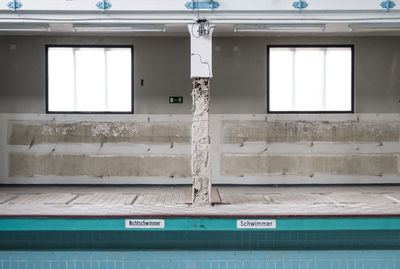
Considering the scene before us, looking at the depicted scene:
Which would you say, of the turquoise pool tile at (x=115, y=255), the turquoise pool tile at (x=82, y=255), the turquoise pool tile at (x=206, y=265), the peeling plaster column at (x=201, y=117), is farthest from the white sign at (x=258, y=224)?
the turquoise pool tile at (x=82, y=255)

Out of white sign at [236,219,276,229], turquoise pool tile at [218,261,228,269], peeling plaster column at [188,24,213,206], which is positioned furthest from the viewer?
peeling plaster column at [188,24,213,206]

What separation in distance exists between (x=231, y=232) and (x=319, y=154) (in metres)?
3.47

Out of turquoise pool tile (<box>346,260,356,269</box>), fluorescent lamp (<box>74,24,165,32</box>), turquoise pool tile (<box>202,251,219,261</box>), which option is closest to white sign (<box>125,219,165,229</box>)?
turquoise pool tile (<box>202,251,219,261</box>)

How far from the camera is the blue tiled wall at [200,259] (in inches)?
237

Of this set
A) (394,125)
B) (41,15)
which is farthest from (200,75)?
(394,125)

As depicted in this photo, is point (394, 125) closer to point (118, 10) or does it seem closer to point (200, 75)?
point (200, 75)

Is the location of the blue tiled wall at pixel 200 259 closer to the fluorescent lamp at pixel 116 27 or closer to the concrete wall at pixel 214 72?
the fluorescent lamp at pixel 116 27

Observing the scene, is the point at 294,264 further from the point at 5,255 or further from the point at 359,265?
the point at 5,255

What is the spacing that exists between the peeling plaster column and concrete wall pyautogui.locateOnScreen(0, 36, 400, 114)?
2.35 m

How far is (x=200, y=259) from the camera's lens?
606 cm

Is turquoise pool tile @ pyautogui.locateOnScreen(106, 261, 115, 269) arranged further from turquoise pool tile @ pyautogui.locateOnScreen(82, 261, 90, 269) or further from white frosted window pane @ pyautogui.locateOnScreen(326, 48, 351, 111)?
white frosted window pane @ pyautogui.locateOnScreen(326, 48, 351, 111)

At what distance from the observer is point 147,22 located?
6.48m

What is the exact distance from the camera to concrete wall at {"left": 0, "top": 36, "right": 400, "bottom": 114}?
8.81 meters

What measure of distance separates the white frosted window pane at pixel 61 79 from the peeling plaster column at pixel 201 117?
132 inches
